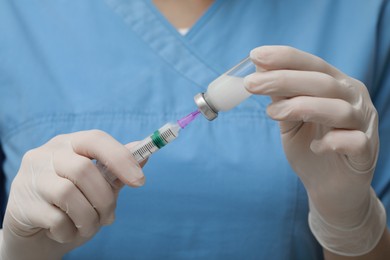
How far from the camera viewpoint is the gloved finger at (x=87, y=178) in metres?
0.86

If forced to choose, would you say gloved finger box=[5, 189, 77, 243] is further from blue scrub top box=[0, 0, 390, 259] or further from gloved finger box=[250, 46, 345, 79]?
gloved finger box=[250, 46, 345, 79]

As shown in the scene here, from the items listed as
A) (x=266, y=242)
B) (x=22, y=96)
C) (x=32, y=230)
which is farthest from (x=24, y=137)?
(x=266, y=242)

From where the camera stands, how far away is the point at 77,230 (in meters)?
0.91

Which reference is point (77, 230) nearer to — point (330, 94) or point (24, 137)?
point (24, 137)

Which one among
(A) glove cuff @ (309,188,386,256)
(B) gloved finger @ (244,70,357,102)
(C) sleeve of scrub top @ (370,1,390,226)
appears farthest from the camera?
(C) sleeve of scrub top @ (370,1,390,226)

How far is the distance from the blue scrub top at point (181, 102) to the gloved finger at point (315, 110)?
0.68 ft

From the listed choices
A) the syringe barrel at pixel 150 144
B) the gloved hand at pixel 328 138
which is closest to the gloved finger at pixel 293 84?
the gloved hand at pixel 328 138

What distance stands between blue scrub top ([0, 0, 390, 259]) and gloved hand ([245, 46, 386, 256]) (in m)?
0.08

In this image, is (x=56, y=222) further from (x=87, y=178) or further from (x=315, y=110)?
(x=315, y=110)

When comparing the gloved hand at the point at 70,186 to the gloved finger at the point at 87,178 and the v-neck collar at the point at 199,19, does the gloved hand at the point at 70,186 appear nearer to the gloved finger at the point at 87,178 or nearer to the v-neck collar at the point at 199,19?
the gloved finger at the point at 87,178

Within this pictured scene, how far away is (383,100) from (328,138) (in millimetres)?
304

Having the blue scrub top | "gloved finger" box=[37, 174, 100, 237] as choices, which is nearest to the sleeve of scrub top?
the blue scrub top

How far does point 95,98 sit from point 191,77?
0.54 feet

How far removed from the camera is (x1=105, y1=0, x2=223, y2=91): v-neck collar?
110 centimetres
